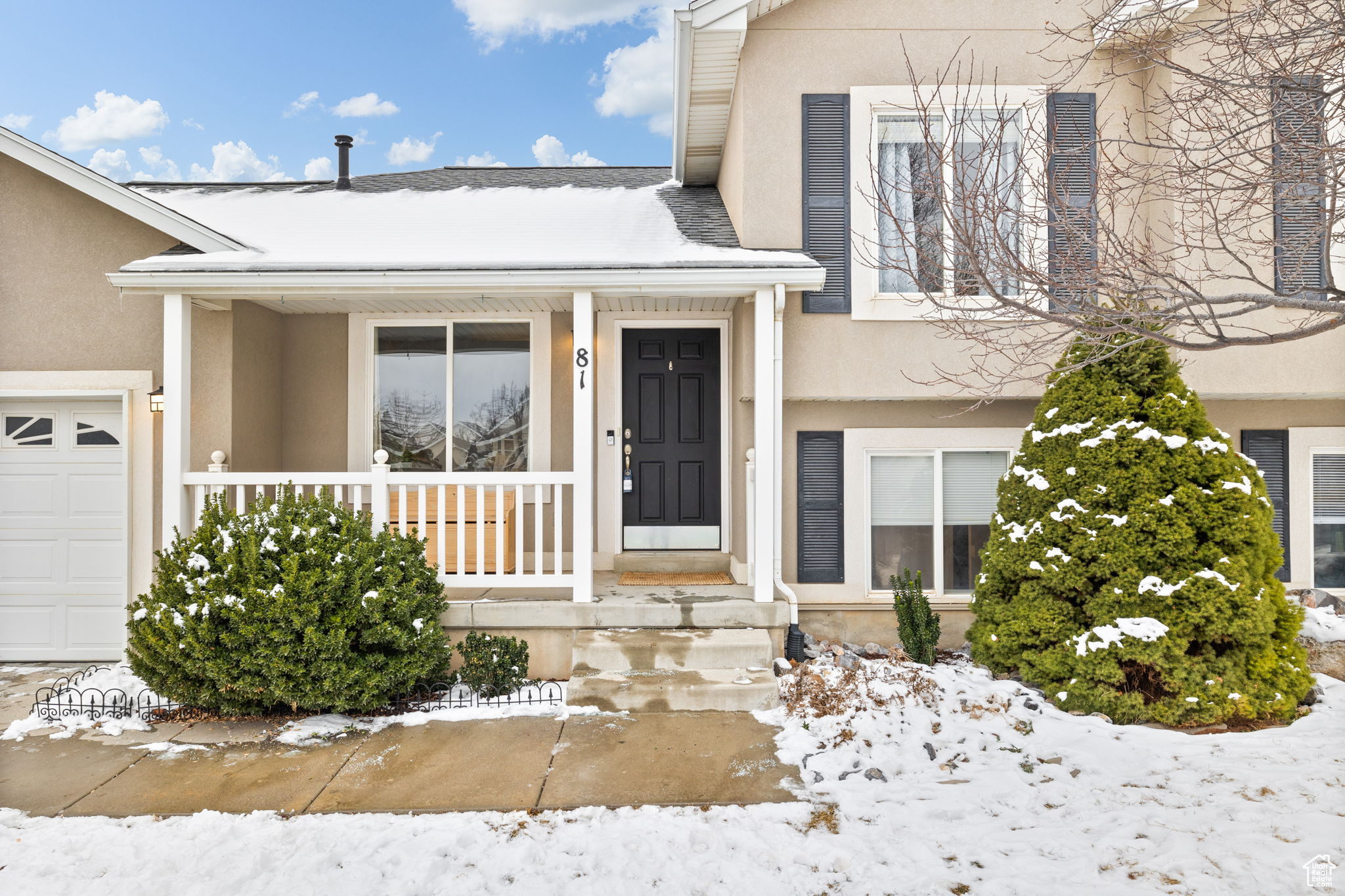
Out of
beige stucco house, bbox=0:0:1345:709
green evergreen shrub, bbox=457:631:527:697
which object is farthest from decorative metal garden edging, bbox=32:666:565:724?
beige stucco house, bbox=0:0:1345:709

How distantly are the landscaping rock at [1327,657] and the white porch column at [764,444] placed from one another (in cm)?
365

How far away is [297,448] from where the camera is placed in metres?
6.74

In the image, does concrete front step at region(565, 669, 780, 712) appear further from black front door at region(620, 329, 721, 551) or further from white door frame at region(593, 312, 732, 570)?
black front door at region(620, 329, 721, 551)

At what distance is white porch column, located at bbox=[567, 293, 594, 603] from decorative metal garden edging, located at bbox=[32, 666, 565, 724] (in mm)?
771

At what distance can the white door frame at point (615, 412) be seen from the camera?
678 centimetres

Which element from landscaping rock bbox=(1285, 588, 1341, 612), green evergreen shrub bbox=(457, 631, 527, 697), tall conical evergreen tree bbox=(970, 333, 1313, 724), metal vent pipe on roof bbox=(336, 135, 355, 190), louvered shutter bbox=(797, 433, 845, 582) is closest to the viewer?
tall conical evergreen tree bbox=(970, 333, 1313, 724)

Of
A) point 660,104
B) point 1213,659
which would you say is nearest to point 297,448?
point 1213,659

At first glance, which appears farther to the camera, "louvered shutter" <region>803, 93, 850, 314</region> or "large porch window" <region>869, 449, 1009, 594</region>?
"large porch window" <region>869, 449, 1009, 594</region>

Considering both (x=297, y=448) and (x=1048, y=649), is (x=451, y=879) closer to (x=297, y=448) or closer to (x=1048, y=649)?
(x=1048, y=649)

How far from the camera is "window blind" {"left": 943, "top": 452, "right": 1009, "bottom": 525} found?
5918 mm

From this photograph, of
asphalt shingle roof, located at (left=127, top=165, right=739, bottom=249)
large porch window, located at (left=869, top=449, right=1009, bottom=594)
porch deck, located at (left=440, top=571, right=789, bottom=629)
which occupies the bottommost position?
porch deck, located at (left=440, top=571, right=789, bottom=629)

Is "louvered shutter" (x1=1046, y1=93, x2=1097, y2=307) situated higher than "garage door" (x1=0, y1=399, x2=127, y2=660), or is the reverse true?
"louvered shutter" (x1=1046, y1=93, x2=1097, y2=307)

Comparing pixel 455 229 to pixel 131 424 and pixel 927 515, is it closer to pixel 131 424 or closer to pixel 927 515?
pixel 131 424

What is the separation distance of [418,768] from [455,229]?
4.42m
